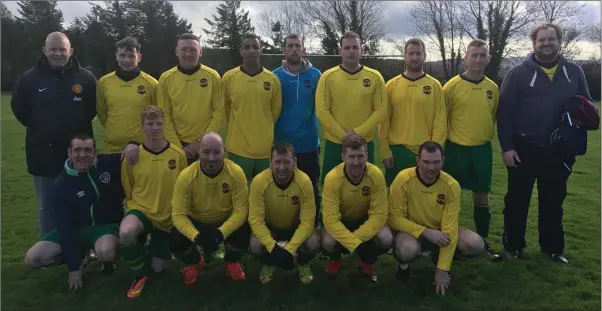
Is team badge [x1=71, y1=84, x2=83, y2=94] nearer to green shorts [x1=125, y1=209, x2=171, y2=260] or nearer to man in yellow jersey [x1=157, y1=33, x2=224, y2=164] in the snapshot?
man in yellow jersey [x1=157, y1=33, x2=224, y2=164]

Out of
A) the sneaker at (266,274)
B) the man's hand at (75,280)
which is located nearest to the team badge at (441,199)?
the sneaker at (266,274)

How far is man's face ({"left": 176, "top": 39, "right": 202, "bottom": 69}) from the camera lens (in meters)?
4.57

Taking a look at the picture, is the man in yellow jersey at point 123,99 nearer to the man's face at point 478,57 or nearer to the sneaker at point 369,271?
the sneaker at point 369,271

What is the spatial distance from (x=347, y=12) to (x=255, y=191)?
→ 34.2 metres

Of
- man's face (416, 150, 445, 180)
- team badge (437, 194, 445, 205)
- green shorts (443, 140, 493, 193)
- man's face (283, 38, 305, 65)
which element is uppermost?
man's face (283, 38, 305, 65)

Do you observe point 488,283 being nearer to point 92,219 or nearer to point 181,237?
point 181,237

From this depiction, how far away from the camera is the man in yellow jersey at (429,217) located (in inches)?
151

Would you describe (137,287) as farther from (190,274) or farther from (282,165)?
(282,165)


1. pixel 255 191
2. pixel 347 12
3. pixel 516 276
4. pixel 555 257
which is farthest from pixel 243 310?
pixel 347 12

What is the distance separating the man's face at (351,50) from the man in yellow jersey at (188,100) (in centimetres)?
135

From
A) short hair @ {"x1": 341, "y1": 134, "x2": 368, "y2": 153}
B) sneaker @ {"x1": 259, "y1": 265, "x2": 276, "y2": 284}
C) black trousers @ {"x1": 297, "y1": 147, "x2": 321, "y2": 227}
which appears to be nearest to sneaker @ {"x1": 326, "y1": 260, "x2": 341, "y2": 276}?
sneaker @ {"x1": 259, "y1": 265, "x2": 276, "y2": 284}

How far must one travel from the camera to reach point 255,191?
400 centimetres

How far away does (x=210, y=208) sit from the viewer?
412 cm

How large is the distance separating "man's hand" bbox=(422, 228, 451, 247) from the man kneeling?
265 cm
